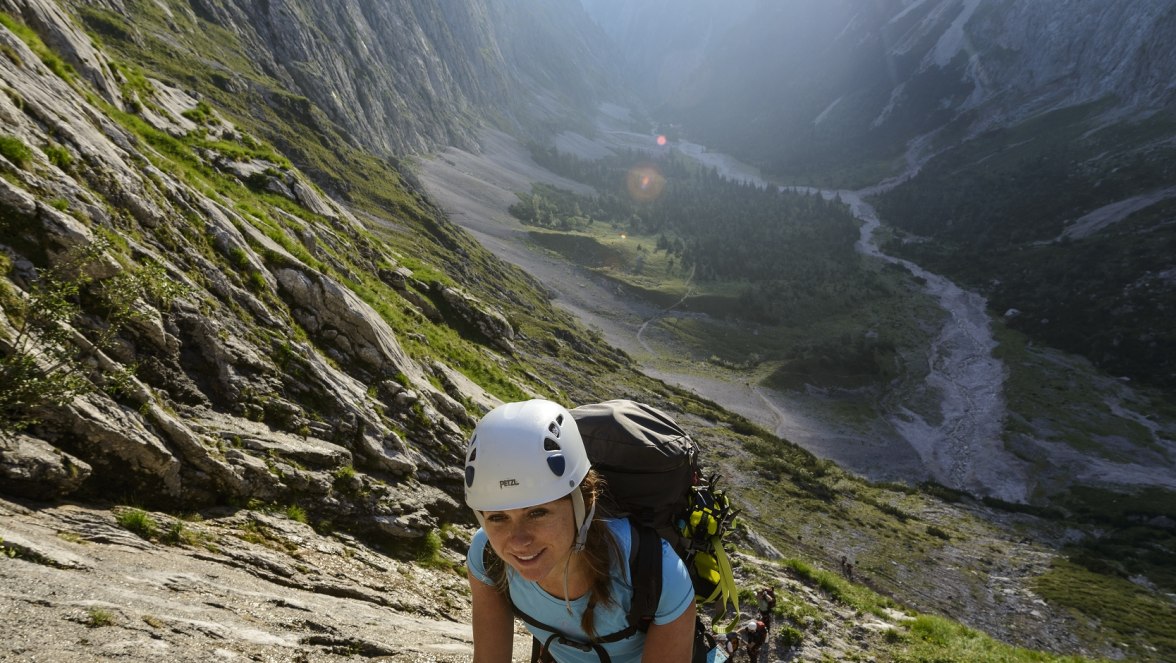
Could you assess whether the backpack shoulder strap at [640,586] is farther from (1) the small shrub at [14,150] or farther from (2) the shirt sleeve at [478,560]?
(1) the small shrub at [14,150]

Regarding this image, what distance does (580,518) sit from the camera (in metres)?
4.12

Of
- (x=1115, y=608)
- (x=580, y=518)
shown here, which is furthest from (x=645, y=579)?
(x=1115, y=608)

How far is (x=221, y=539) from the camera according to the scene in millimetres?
8953

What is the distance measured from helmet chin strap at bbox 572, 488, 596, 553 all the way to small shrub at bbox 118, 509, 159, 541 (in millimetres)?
7310

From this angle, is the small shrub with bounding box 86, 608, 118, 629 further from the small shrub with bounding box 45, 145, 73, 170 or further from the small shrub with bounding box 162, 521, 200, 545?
the small shrub with bounding box 45, 145, 73, 170

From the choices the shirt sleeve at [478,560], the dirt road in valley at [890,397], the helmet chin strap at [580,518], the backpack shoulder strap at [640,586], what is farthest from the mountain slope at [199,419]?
the dirt road in valley at [890,397]

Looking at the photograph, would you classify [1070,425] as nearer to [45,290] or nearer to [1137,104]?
[45,290]

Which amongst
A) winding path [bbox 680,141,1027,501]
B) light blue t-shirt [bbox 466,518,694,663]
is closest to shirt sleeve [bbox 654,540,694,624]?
light blue t-shirt [bbox 466,518,694,663]

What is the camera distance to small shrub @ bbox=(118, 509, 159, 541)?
7930 millimetres

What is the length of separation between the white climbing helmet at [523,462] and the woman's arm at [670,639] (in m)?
0.90

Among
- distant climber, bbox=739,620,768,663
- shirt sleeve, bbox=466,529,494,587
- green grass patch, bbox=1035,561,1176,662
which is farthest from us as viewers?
green grass patch, bbox=1035,561,1176,662

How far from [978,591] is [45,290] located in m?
53.5

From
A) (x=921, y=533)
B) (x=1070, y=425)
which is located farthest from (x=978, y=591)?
(x=1070, y=425)

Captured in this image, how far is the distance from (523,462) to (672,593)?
1410 millimetres
